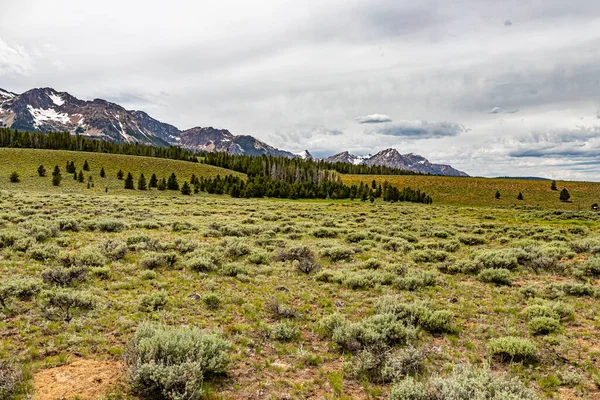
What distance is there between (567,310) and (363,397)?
727 cm

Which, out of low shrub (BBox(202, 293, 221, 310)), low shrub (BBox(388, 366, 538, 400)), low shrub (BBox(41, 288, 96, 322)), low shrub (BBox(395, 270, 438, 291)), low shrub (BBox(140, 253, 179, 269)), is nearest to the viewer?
low shrub (BBox(388, 366, 538, 400))

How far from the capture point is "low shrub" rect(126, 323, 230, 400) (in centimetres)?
514

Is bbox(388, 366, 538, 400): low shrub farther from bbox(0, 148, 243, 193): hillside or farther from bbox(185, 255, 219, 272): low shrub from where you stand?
bbox(0, 148, 243, 193): hillside

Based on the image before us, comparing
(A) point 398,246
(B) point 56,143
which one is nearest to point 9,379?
(A) point 398,246

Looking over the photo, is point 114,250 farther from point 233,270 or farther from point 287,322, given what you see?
point 287,322

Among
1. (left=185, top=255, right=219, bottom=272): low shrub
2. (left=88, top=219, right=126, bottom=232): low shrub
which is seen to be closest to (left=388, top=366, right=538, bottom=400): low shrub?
(left=185, top=255, right=219, bottom=272): low shrub

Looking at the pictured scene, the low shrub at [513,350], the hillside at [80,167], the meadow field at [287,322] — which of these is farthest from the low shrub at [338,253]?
the hillside at [80,167]

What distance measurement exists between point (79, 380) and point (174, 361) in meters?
1.56

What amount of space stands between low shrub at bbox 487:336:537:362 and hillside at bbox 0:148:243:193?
241 ft

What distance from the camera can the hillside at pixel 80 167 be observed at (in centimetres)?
6756

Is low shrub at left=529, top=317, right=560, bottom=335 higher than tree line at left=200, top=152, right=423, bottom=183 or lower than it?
lower

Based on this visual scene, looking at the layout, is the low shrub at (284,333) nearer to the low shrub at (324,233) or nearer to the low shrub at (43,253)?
the low shrub at (43,253)

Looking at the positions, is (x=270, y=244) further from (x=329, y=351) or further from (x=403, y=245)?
(x=329, y=351)

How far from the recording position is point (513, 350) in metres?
6.75
